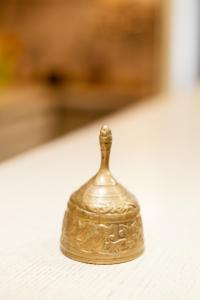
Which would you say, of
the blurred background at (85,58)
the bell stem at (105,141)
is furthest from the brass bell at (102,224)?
the blurred background at (85,58)

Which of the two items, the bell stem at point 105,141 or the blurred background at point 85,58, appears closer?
the bell stem at point 105,141

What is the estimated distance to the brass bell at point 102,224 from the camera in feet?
1.68

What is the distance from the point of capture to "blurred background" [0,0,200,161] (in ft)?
9.64

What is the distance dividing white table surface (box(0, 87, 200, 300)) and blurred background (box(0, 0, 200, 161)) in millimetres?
1716

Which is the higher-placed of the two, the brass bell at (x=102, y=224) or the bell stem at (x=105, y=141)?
the bell stem at (x=105, y=141)

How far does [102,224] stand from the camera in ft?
1.69

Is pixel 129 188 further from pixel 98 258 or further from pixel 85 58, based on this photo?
pixel 85 58

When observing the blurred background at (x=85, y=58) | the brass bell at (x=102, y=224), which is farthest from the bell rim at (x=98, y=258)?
the blurred background at (x=85, y=58)

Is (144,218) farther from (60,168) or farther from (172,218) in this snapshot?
(60,168)

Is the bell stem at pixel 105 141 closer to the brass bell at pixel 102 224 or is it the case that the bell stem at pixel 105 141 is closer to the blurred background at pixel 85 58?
the brass bell at pixel 102 224

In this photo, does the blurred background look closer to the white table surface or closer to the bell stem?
the white table surface

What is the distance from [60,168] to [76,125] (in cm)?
224

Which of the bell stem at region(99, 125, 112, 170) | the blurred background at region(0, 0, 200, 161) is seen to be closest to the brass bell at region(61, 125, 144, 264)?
the bell stem at region(99, 125, 112, 170)

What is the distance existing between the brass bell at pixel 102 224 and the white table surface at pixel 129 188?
1 centimetres
